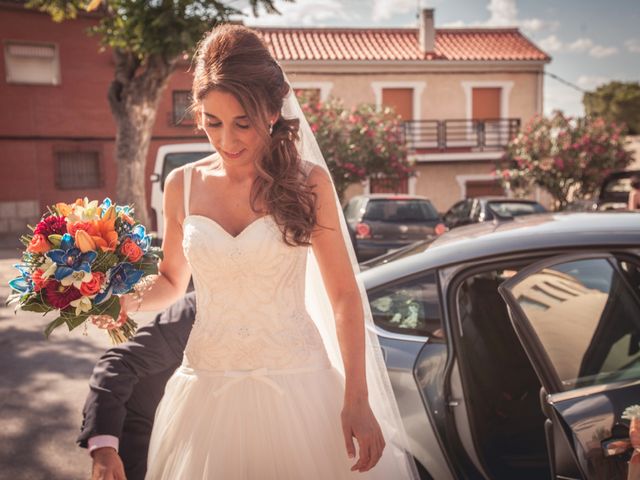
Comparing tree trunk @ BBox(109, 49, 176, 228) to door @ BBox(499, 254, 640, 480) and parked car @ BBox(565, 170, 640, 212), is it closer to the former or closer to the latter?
parked car @ BBox(565, 170, 640, 212)

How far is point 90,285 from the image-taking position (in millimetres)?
1764

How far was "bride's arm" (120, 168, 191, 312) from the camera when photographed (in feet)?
6.61

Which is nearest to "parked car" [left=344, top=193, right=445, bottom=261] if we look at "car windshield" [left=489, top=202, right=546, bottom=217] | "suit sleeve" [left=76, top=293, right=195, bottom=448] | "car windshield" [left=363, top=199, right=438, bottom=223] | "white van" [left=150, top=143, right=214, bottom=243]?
"car windshield" [left=363, top=199, right=438, bottom=223]

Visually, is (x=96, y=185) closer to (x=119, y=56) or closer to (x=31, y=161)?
(x=31, y=161)

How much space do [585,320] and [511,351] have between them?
55cm

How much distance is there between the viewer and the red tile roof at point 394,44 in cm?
2378

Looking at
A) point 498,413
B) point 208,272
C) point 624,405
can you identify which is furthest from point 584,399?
point 208,272

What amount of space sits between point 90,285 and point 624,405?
1.76 m

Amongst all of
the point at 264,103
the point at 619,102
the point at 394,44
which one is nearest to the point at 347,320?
the point at 264,103

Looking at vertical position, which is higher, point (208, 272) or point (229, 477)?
point (208, 272)

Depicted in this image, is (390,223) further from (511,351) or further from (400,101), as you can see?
(400,101)

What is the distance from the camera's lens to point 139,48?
1189 centimetres

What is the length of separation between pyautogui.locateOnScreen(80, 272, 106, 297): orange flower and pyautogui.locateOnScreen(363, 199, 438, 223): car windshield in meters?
8.81

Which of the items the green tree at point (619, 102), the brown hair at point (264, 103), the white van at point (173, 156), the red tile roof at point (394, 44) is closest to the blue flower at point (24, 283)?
the brown hair at point (264, 103)
